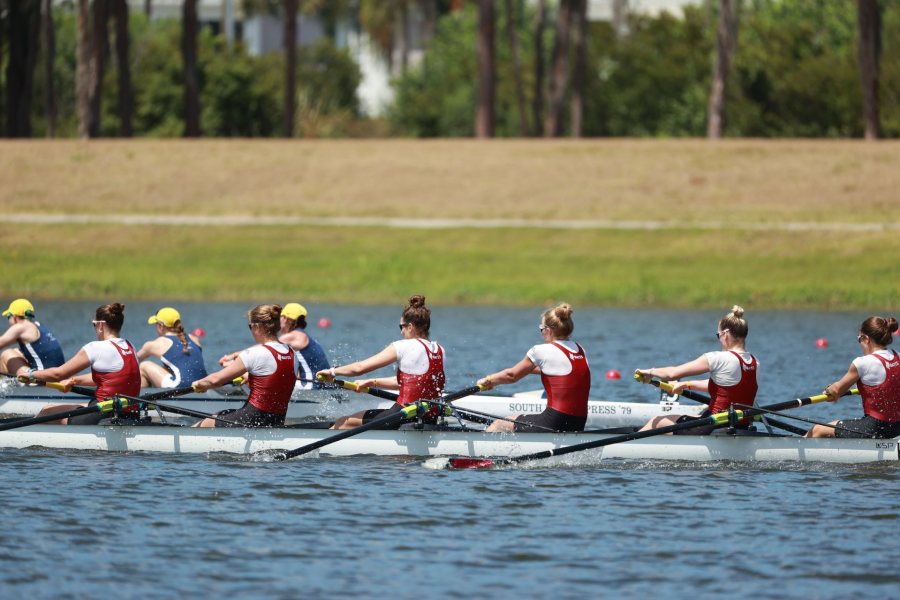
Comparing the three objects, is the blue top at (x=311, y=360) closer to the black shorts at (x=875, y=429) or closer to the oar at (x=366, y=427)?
the oar at (x=366, y=427)

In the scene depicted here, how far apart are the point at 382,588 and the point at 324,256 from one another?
29.8 metres

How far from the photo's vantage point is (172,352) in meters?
19.4

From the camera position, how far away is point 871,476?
629 inches

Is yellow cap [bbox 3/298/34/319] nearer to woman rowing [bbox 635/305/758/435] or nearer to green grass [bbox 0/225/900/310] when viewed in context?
woman rowing [bbox 635/305/758/435]

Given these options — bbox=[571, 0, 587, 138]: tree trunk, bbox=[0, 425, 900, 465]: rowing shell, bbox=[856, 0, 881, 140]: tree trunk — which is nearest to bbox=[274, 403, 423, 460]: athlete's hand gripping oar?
bbox=[0, 425, 900, 465]: rowing shell

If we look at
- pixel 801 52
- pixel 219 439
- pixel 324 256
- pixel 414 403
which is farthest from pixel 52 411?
pixel 801 52

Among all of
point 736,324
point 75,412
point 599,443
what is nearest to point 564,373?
point 599,443

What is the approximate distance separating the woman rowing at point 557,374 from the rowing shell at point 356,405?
11.6 ft

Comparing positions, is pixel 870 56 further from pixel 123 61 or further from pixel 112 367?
pixel 112 367

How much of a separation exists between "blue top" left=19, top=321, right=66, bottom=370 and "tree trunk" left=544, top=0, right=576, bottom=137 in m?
41.5

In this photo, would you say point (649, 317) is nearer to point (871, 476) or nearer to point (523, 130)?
point (871, 476)

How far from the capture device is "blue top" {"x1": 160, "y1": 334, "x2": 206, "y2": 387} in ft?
63.7

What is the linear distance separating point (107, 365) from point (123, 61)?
136ft

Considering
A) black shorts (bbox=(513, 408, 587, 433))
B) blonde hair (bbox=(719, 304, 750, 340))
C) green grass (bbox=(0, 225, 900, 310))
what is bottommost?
black shorts (bbox=(513, 408, 587, 433))
